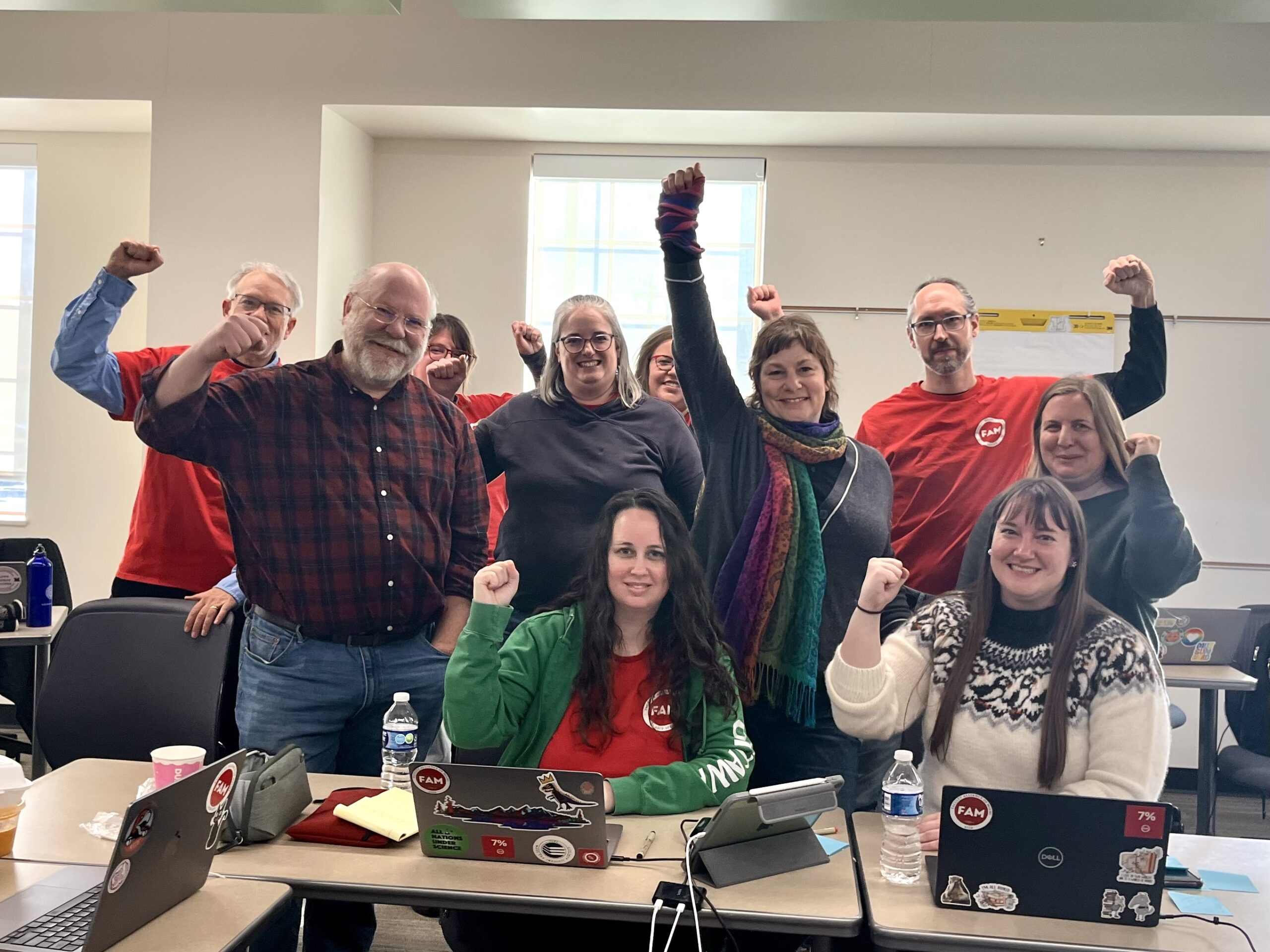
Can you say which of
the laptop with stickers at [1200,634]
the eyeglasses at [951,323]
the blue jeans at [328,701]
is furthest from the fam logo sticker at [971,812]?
the laptop with stickers at [1200,634]

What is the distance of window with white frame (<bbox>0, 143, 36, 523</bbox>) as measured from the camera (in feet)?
16.2

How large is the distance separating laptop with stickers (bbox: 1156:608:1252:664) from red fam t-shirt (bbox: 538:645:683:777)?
2438 millimetres

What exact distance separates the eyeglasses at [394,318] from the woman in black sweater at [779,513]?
1.98ft

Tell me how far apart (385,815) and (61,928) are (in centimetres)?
54

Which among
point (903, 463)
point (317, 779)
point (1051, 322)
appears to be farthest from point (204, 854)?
point (1051, 322)

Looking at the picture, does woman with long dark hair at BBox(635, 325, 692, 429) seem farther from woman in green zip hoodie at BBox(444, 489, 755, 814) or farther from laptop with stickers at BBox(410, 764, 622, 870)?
laptop with stickers at BBox(410, 764, 622, 870)

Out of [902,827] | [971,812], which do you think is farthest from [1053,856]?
[902,827]

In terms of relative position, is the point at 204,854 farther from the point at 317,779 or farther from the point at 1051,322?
the point at 1051,322

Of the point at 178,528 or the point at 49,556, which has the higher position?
the point at 178,528

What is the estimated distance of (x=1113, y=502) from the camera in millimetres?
2459

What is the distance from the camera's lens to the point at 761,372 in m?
2.65

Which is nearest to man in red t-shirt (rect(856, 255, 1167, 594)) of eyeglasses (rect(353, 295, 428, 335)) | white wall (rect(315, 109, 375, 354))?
eyeglasses (rect(353, 295, 428, 335))

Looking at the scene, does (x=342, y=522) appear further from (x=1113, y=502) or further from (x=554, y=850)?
(x=1113, y=502)

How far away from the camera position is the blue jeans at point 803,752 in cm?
247
